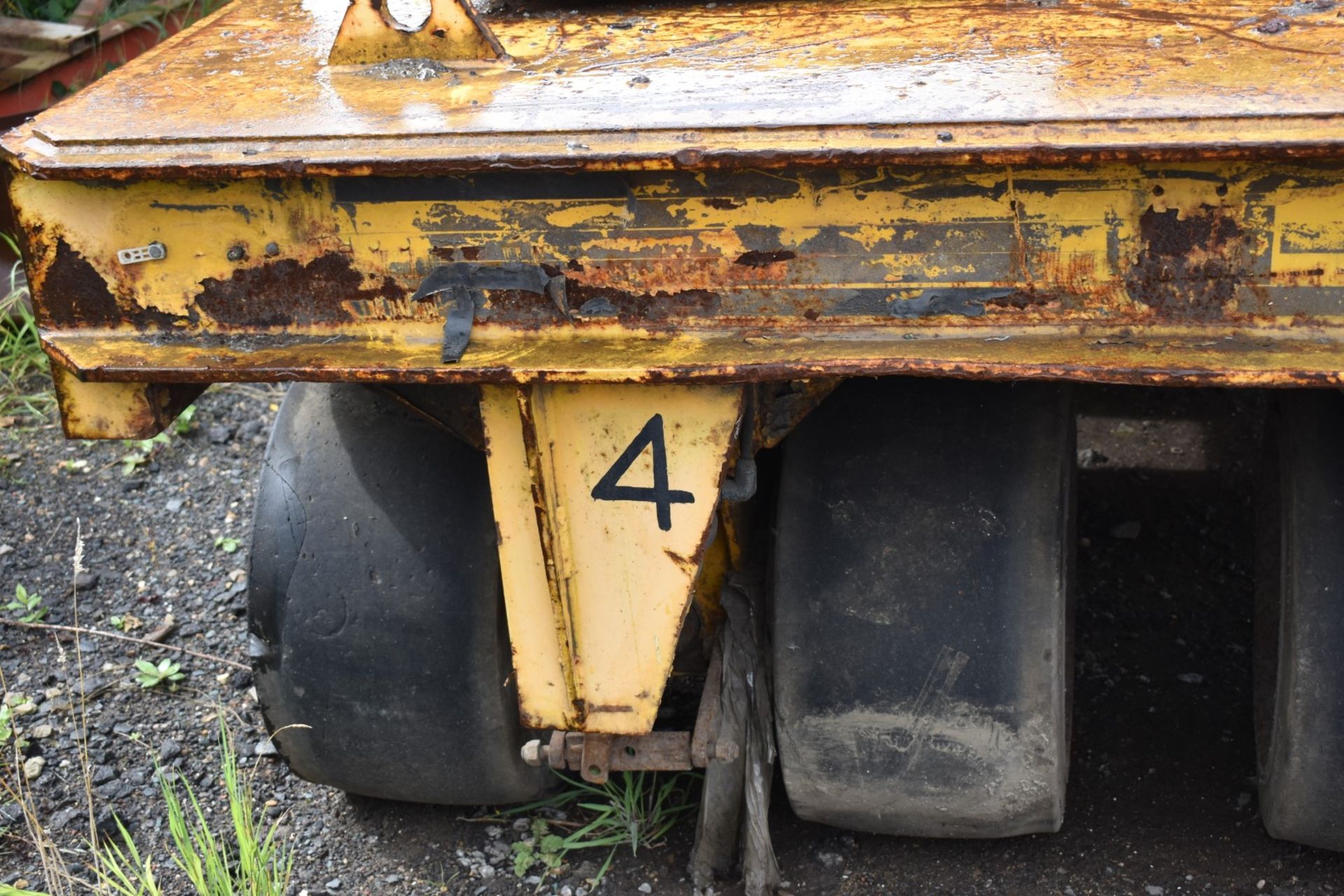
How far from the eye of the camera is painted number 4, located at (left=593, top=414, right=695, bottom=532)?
5.70 feet

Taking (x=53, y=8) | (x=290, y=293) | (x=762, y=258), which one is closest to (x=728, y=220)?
(x=762, y=258)

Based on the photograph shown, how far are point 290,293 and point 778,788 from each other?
4.26ft

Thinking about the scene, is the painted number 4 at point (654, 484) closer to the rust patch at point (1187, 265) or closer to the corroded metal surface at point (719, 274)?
the corroded metal surface at point (719, 274)

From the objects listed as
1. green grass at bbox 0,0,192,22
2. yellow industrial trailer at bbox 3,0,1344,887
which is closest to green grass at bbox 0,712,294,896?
yellow industrial trailer at bbox 3,0,1344,887

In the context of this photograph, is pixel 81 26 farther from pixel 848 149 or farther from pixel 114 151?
pixel 848 149

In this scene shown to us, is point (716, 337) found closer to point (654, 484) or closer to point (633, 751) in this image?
point (654, 484)

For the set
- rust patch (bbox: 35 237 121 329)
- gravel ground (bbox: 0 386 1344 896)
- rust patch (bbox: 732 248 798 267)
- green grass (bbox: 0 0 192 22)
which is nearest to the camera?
rust patch (bbox: 732 248 798 267)

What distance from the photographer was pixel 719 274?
1.65m

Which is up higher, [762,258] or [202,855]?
[762,258]

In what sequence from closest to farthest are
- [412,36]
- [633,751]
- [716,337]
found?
[716,337] < [412,36] < [633,751]

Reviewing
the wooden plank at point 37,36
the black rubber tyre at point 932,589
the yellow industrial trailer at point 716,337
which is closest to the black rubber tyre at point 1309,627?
the yellow industrial trailer at point 716,337

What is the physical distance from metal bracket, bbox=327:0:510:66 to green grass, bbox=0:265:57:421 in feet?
7.94

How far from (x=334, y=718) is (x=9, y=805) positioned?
836 mm

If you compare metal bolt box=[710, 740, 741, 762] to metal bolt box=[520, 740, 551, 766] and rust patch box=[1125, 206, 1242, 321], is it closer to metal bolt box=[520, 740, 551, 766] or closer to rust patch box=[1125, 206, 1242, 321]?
metal bolt box=[520, 740, 551, 766]
